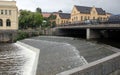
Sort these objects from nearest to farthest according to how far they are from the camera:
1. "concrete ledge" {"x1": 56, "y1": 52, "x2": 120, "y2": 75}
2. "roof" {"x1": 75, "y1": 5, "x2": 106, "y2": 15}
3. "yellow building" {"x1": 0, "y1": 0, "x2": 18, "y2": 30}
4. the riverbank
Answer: "concrete ledge" {"x1": 56, "y1": 52, "x2": 120, "y2": 75} < the riverbank < "yellow building" {"x1": 0, "y1": 0, "x2": 18, "y2": 30} < "roof" {"x1": 75, "y1": 5, "x2": 106, "y2": 15}

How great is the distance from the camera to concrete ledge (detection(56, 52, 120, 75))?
9786mm

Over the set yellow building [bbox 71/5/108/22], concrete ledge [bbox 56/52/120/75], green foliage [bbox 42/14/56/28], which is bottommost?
concrete ledge [bbox 56/52/120/75]

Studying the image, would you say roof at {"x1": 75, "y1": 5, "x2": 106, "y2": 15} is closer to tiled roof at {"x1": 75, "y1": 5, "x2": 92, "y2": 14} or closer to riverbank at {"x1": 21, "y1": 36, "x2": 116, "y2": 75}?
tiled roof at {"x1": 75, "y1": 5, "x2": 92, "y2": 14}

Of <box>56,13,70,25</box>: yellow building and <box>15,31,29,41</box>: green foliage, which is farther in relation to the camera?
<box>56,13,70,25</box>: yellow building

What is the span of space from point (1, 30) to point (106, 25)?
151 feet

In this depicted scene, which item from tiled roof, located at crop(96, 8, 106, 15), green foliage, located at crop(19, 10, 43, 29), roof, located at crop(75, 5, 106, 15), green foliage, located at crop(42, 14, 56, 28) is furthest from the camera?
green foliage, located at crop(42, 14, 56, 28)

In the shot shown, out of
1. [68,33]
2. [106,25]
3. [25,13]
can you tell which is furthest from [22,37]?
[106,25]

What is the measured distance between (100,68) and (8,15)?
76477 millimetres

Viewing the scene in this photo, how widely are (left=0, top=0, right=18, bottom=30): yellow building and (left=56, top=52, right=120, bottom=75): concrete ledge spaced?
246ft

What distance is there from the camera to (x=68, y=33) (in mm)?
86312

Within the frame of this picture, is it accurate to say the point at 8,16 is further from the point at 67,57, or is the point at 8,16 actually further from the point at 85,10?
the point at 67,57

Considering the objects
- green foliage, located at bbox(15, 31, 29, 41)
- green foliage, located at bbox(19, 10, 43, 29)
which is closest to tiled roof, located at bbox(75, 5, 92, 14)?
green foliage, located at bbox(19, 10, 43, 29)

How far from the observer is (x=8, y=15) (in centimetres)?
8456

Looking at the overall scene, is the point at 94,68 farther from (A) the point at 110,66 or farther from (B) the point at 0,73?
(B) the point at 0,73
